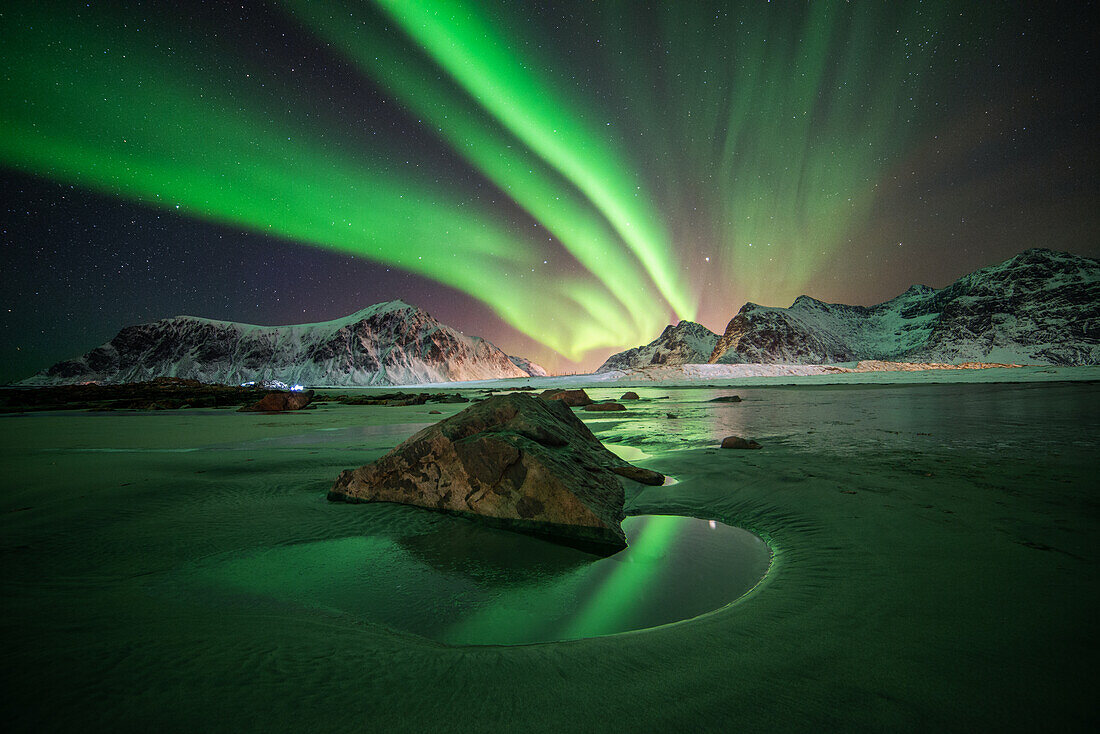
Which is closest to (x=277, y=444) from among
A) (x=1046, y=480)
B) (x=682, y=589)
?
(x=682, y=589)

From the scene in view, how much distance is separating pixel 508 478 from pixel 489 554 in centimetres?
107

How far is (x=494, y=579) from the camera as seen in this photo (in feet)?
11.0

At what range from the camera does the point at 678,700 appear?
6.07 ft

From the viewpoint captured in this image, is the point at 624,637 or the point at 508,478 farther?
the point at 508,478

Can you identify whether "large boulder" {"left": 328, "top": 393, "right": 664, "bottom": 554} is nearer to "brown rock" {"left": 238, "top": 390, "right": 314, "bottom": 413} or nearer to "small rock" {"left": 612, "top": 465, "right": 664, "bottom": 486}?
"small rock" {"left": 612, "top": 465, "right": 664, "bottom": 486}

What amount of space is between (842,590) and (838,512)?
6.80ft

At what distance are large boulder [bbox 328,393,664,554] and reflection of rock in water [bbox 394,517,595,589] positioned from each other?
0.25 m

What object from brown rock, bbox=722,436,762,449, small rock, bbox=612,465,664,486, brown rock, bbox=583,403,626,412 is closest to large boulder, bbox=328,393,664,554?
small rock, bbox=612,465,664,486

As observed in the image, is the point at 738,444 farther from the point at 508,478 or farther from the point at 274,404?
the point at 274,404

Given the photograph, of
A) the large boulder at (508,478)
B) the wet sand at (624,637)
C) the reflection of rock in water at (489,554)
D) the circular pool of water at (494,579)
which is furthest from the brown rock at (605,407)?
the reflection of rock in water at (489,554)

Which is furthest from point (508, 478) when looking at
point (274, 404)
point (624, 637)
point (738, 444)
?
point (274, 404)

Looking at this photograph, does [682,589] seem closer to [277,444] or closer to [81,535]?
[81,535]

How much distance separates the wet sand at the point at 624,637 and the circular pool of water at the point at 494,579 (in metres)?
0.16

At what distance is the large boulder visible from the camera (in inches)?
172
